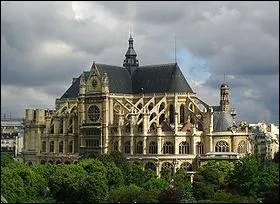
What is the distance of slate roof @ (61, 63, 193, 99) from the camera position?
116938mm

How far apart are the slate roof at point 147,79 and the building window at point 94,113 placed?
13.8 feet

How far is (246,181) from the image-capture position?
2704 inches

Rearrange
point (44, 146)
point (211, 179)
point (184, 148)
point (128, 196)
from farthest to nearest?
point (44, 146), point (184, 148), point (211, 179), point (128, 196)

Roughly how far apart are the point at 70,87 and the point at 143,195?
78.1 meters

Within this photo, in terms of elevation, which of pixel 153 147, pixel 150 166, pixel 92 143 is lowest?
pixel 150 166

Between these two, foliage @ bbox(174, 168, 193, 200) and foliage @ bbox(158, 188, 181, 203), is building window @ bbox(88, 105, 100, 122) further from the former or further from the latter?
foliage @ bbox(158, 188, 181, 203)

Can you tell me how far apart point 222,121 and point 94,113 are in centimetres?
2240

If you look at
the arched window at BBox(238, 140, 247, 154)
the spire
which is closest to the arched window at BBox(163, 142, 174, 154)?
the arched window at BBox(238, 140, 247, 154)

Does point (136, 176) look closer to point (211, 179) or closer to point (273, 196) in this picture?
Result: point (211, 179)

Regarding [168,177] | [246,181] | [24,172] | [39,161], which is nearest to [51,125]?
[39,161]

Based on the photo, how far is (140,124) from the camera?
11044 centimetres

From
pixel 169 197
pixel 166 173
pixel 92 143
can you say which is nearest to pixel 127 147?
pixel 92 143

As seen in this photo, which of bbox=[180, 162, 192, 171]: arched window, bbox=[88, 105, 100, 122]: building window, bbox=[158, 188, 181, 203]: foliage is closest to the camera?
bbox=[158, 188, 181, 203]: foliage

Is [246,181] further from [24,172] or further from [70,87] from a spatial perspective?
[70,87]
